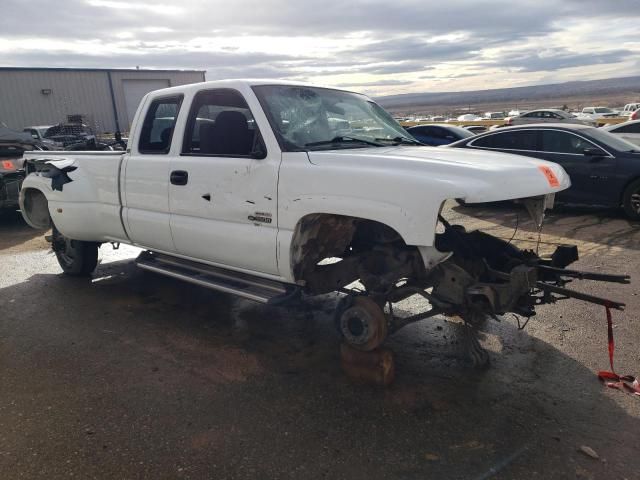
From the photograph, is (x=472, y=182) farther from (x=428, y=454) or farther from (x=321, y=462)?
(x=321, y=462)

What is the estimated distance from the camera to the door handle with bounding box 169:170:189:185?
4484 millimetres

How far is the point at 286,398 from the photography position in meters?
3.53

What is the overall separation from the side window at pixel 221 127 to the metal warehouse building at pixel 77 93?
2794cm

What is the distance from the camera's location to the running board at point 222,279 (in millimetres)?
4016

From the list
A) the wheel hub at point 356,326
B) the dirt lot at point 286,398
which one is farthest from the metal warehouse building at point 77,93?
the wheel hub at point 356,326

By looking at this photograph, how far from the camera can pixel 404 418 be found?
10.7 ft

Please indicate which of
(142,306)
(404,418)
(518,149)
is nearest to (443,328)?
(404,418)

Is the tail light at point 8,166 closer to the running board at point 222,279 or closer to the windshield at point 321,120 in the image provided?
the running board at point 222,279

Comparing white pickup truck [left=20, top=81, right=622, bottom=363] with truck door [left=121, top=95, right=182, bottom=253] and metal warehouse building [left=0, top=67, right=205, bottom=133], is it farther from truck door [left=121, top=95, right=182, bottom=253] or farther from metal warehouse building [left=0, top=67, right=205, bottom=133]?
metal warehouse building [left=0, top=67, right=205, bottom=133]

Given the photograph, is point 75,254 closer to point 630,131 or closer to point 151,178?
point 151,178

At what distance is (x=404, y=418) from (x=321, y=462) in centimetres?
66

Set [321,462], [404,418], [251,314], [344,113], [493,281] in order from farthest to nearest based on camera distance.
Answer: [251,314], [344,113], [493,281], [404,418], [321,462]

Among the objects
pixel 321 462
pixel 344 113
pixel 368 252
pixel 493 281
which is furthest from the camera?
pixel 344 113

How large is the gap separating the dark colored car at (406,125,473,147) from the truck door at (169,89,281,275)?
33.6 ft
